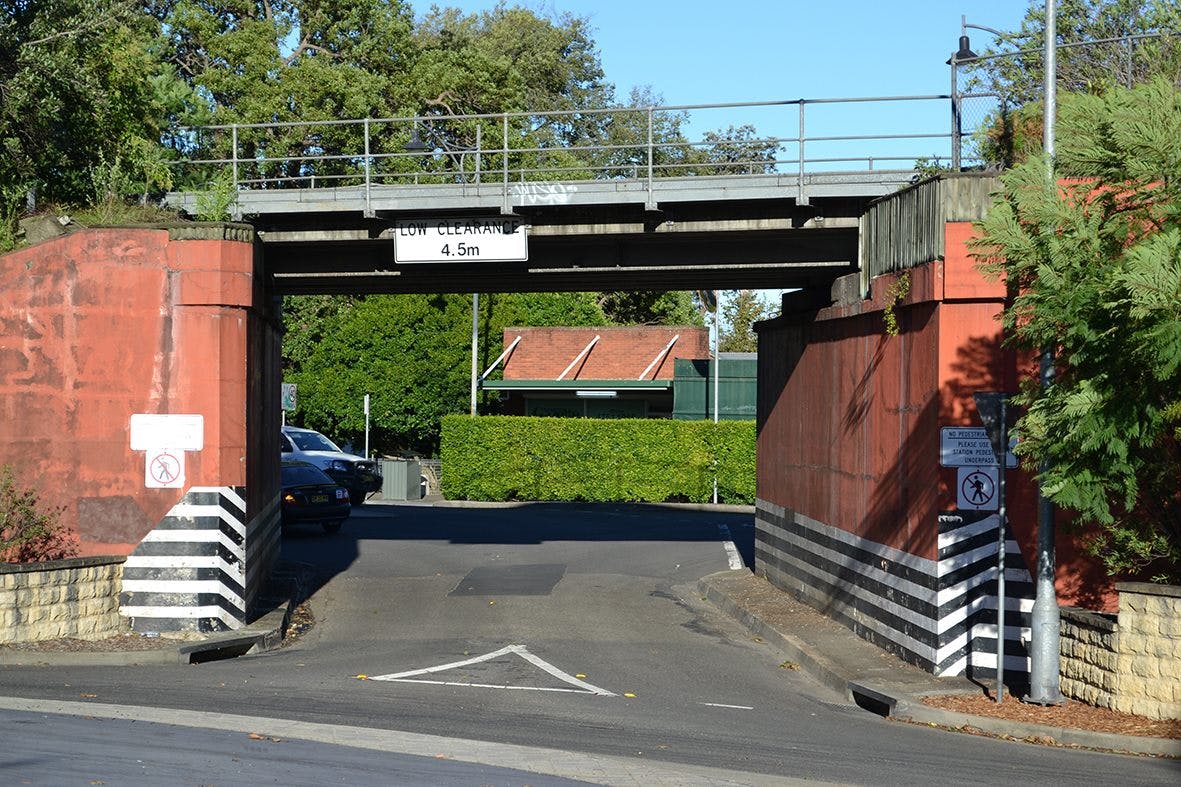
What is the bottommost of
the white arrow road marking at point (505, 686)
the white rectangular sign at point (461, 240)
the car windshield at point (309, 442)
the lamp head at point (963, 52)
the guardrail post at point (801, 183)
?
the white arrow road marking at point (505, 686)

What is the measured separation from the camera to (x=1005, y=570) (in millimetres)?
13211

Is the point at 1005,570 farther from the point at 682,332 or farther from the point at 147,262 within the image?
the point at 682,332

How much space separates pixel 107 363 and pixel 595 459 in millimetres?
24721

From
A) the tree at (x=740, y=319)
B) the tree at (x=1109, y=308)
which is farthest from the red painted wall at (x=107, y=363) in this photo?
the tree at (x=740, y=319)

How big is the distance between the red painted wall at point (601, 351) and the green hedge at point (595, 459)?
4.42 metres

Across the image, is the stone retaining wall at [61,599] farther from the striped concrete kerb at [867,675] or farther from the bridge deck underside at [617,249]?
the striped concrete kerb at [867,675]

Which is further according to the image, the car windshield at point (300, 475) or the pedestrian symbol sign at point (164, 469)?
the car windshield at point (300, 475)

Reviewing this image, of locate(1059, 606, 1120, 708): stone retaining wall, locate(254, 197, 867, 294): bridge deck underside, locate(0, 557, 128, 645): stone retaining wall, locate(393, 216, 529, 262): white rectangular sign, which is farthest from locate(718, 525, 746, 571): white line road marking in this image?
locate(0, 557, 128, 645): stone retaining wall

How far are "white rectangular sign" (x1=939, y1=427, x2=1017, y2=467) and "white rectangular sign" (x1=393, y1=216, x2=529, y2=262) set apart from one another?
23.1 feet

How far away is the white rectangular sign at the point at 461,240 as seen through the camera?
18.4 meters

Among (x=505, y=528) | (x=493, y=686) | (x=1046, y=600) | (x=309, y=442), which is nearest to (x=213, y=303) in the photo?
(x=493, y=686)

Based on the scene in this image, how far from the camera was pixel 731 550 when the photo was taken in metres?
26.5

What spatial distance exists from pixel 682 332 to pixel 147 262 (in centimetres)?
3043

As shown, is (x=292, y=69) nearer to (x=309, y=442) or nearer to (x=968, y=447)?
(x=309, y=442)
